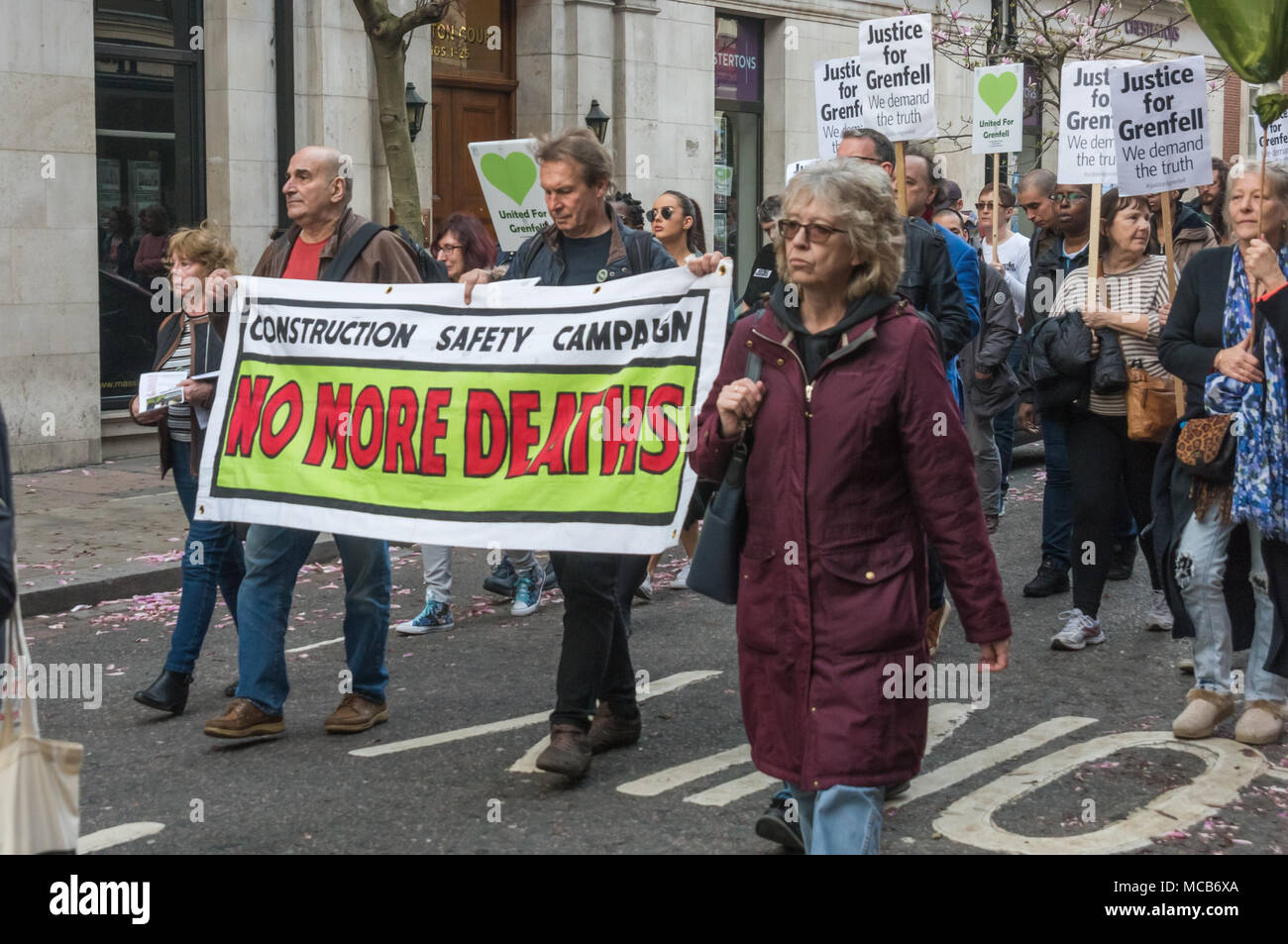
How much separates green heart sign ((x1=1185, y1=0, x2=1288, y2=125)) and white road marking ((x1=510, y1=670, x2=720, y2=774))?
3.03 meters

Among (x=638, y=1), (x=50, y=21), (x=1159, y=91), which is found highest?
(x=638, y=1)

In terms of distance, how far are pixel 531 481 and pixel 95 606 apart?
406 centimetres

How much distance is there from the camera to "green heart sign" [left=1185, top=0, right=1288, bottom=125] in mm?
5719

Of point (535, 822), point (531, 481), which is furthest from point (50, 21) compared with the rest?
point (535, 822)

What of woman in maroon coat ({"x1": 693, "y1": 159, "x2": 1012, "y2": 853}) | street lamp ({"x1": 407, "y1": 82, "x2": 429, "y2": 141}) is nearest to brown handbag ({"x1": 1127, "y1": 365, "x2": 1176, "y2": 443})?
woman in maroon coat ({"x1": 693, "y1": 159, "x2": 1012, "y2": 853})

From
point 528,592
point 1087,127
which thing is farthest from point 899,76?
point 528,592

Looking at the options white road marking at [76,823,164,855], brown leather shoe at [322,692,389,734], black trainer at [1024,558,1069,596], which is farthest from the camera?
black trainer at [1024,558,1069,596]

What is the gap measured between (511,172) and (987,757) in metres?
6.15

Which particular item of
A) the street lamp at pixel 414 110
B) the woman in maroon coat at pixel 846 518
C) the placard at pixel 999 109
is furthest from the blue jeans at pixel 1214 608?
the street lamp at pixel 414 110

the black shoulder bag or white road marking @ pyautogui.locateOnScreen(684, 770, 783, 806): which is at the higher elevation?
the black shoulder bag

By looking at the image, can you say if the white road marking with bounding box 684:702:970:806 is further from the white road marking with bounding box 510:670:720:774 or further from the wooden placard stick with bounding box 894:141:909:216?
the wooden placard stick with bounding box 894:141:909:216

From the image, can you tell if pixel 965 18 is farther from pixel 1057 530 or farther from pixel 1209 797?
pixel 1209 797

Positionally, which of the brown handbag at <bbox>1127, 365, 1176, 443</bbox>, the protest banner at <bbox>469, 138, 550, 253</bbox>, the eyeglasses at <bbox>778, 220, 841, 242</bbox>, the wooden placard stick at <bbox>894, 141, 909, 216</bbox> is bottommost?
the brown handbag at <bbox>1127, 365, 1176, 443</bbox>
